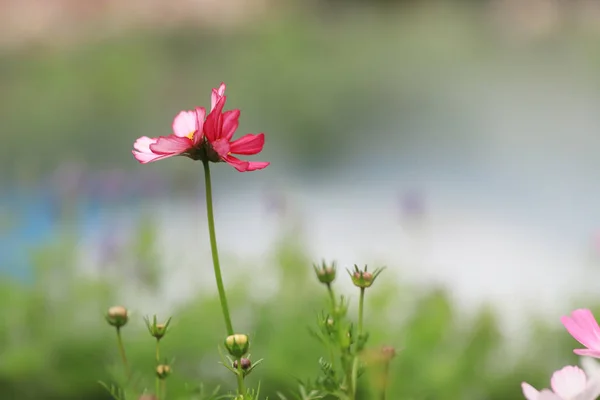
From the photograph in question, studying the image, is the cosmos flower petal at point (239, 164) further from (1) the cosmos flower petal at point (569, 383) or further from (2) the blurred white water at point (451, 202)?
(2) the blurred white water at point (451, 202)

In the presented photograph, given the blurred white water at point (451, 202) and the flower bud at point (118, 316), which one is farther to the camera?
the blurred white water at point (451, 202)

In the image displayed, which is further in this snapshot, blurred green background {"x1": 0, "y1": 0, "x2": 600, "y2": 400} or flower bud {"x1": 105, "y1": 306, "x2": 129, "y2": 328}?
blurred green background {"x1": 0, "y1": 0, "x2": 600, "y2": 400}

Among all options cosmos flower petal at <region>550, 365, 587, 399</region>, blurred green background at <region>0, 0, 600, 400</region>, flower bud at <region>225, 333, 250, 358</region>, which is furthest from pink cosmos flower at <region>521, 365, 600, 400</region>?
blurred green background at <region>0, 0, 600, 400</region>

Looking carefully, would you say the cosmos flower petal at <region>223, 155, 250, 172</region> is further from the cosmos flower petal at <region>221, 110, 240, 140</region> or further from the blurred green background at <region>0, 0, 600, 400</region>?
the blurred green background at <region>0, 0, 600, 400</region>

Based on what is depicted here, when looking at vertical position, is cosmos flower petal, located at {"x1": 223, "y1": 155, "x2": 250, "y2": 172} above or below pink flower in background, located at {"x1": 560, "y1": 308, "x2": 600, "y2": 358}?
above

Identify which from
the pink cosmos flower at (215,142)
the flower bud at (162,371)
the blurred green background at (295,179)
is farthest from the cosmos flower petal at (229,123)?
the blurred green background at (295,179)

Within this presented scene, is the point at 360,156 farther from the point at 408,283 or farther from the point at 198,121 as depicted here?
the point at 198,121

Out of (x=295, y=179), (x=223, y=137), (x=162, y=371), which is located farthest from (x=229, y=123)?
(x=295, y=179)

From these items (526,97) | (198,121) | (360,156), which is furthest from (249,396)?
(526,97)
